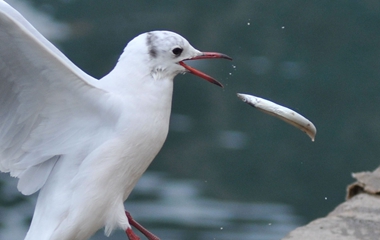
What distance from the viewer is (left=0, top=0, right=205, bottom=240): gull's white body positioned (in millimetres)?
3172

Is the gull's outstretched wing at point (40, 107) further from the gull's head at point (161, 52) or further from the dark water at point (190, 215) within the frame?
the dark water at point (190, 215)

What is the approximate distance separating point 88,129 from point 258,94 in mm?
4317

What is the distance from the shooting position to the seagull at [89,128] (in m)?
3.17

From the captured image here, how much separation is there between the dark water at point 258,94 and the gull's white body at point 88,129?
12.3ft

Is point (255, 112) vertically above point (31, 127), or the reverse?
point (255, 112)

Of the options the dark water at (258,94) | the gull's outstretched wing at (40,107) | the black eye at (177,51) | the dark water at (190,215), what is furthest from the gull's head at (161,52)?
the dark water at (258,94)

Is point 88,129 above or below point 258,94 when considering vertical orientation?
below

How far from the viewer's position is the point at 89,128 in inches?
129

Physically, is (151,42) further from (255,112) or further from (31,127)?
(255,112)

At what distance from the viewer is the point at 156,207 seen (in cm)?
711

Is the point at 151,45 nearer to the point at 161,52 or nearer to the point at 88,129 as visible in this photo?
the point at 161,52

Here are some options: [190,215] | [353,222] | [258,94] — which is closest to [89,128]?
[353,222]

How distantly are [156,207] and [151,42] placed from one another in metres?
4.04

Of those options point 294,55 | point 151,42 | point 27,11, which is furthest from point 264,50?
point 151,42
